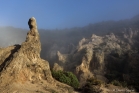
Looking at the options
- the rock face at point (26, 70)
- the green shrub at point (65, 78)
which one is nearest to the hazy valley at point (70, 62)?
the rock face at point (26, 70)

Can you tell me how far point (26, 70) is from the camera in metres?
24.7

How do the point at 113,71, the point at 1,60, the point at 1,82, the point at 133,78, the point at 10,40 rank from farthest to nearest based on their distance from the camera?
the point at 10,40, the point at 113,71, the point at 133,78, the point at 1,60, the point at 1,82

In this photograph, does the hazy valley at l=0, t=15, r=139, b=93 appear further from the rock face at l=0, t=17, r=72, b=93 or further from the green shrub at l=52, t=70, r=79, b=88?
the green shrub at l=52, t=70, r=79, b=88

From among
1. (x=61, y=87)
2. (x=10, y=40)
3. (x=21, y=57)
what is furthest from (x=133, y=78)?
(x=10, y=40)

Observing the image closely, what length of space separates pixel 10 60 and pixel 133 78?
38.8m

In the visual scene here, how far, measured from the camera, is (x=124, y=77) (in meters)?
54.6

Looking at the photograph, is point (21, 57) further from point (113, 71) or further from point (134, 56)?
point (134, 56)

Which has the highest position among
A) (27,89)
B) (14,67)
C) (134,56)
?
(134,56)

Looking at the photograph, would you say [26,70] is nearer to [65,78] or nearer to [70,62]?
[65,78]

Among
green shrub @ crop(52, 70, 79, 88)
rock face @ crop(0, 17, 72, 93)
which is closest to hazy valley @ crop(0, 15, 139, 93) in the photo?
rock face @ crop(0, 17, 72, 93)

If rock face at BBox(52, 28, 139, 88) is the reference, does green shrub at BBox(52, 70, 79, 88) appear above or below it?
below

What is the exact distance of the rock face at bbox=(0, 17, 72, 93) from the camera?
72.8ft

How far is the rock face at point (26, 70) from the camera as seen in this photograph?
22.2 m

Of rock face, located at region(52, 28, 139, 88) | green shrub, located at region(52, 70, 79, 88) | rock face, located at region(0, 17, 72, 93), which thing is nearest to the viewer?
rock face, located at region(0, 17, 72, 93)
